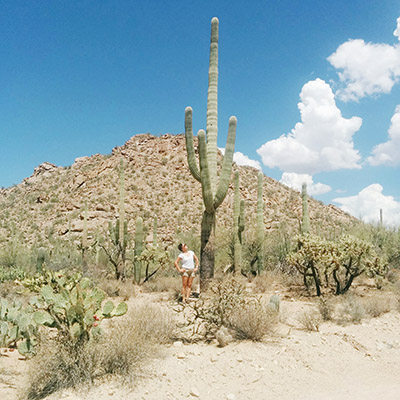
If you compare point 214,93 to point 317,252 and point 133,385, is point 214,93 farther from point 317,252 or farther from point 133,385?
point 133,385

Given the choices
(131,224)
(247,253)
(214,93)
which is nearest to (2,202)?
(131,224)

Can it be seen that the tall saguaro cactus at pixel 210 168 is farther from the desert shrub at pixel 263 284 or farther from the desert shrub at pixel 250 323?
the desert shrub at pixel 250 323

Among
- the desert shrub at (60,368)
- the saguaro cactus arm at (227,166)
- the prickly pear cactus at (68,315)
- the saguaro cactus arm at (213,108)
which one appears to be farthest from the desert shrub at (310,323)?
the saguaro cactus arm at (213,108)

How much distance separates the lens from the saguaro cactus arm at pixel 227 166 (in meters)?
9.59

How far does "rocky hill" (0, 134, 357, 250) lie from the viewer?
3247 cm

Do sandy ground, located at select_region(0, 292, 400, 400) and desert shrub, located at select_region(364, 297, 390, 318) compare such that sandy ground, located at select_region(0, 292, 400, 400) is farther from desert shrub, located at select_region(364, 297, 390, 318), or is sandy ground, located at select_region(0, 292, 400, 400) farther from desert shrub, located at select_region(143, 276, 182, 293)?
desert shrub, located at select_region(143, 276, 182, 293)

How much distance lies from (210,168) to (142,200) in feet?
87.2

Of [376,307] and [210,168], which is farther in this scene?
[210,168]

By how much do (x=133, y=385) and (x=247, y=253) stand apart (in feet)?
42.6

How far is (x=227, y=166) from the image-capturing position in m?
9.61

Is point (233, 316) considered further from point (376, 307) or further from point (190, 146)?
point (190, 146)

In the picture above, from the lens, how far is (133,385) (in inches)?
170

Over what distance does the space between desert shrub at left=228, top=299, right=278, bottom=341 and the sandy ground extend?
7.0 inches

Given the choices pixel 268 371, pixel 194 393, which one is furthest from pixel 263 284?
pixel 194 393
